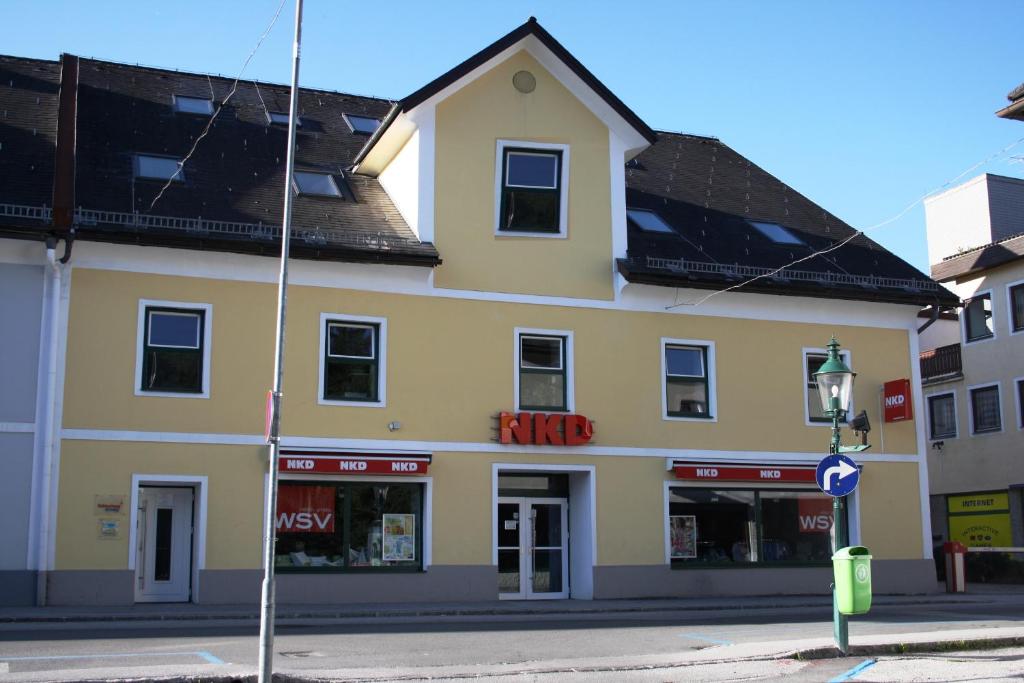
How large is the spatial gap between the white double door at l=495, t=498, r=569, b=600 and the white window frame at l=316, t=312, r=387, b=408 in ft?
10.4

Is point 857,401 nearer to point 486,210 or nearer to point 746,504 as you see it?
point 746,504

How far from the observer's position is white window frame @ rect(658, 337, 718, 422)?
2352 centimetres

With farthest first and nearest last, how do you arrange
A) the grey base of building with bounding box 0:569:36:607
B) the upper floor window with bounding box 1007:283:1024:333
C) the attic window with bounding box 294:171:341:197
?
the upper floor window with bounding box 1007:283:1024:333
the attic window with bounding box 294:171:341:197
the grey base of building with bounding box 0:569:36:607

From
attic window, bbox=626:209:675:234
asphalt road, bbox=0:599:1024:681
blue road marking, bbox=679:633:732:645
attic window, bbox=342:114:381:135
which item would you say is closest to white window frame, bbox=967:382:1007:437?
attic window, bbox=626:209:675:234

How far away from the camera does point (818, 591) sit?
24.4 metres

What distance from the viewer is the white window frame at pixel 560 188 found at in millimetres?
22906

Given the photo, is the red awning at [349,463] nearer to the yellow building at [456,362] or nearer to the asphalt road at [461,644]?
the yellow building at [456,362]

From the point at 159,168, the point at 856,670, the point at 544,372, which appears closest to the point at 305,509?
the point at 544,372

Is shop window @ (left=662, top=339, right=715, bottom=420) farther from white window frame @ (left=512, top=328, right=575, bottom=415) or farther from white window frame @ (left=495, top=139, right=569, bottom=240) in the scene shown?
white window frame @ (left=495, top=139, right=569, bottom=240)

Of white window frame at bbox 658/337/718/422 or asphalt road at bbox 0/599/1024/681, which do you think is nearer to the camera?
asphalt road at bbox 0/599/1024/681

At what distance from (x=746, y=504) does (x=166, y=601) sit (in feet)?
37.0

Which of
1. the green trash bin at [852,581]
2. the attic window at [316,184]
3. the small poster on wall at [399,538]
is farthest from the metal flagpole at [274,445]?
the attic window at [316,184]

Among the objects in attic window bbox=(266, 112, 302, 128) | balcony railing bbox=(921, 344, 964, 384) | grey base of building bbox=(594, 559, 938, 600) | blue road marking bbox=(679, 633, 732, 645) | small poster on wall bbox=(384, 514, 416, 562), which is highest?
attic window bbox=(266, 112, 302, 128)

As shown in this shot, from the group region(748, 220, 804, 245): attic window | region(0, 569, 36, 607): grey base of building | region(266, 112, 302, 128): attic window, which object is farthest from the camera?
region(748, 220, 804, 245): attic window
